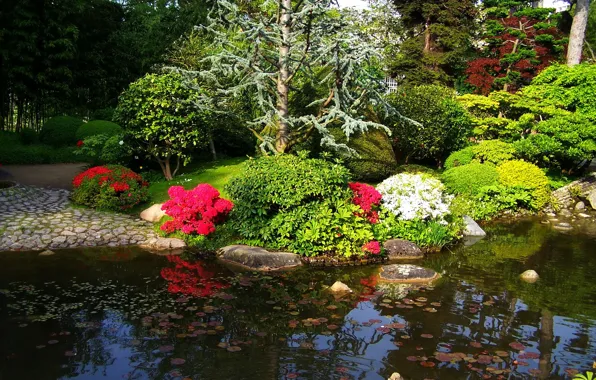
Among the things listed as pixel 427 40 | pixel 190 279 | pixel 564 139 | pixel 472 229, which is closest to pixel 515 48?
pixel 427 40

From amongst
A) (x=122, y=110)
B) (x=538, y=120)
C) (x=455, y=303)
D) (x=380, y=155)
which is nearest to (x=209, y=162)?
(x=122, y=110)

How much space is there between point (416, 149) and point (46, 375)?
1221 cm

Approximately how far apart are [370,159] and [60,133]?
462 inches

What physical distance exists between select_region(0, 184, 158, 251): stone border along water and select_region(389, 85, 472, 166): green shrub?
7986mm

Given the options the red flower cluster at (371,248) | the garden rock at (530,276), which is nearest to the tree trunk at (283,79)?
the red flower cluster at (371,248)

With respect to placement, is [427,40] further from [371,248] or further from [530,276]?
[530,276]

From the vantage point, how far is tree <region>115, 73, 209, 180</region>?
37.9 ft

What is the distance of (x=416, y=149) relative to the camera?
15.0 meters

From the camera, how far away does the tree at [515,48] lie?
19688mm

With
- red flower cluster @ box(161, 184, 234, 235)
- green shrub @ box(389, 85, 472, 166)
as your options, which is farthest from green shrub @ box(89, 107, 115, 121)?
green shrub @ box(389, 85, 472, 166)

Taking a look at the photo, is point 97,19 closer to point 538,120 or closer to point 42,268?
point 42,268

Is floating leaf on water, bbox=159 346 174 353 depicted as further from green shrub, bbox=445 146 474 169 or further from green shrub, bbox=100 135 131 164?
green shrub, bbox=445 146 474 169

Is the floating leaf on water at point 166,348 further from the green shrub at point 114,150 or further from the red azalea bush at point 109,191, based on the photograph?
the green shrub at point 114,150

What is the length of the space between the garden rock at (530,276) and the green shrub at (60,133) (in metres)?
15.2
